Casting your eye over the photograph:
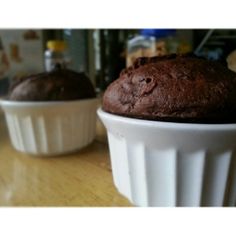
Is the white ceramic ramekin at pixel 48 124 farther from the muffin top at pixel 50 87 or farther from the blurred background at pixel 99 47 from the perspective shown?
the blurred background at pixel 99 47

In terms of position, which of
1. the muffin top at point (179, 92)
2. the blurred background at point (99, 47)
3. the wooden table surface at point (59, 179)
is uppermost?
the muffin top at point (179, 92)

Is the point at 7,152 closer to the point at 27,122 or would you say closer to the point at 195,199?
the point at 27,122

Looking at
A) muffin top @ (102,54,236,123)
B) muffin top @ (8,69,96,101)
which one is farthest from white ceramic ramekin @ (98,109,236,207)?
muffin top @ (8,69,96,101)

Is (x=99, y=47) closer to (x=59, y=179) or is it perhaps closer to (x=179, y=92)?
(x=59, y=179)

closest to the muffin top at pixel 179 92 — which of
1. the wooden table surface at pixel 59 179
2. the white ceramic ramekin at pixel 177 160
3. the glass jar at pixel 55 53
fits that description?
the white ceramic ramekin at pixel 177 160

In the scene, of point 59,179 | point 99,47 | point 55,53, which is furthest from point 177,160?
point 99,47

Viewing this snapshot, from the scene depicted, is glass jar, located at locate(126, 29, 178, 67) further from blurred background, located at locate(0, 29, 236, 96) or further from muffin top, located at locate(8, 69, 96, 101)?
muffin top, located at locate(8, 69, 96, 101)
